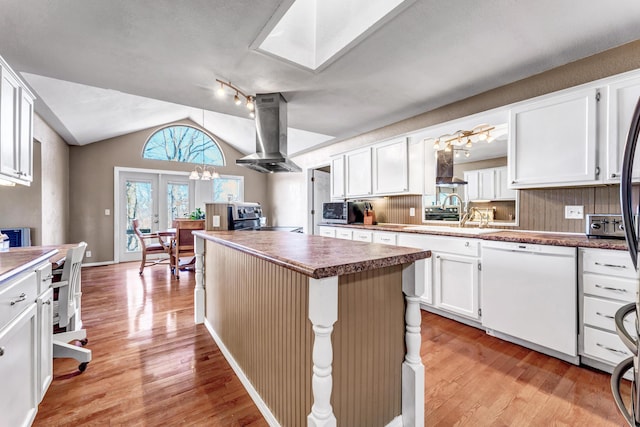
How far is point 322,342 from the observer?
1043 millimetres

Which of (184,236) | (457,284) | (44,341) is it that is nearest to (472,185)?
(457,284)

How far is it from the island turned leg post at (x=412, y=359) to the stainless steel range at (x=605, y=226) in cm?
159

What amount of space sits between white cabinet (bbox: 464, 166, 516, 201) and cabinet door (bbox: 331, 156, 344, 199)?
6.03 ft

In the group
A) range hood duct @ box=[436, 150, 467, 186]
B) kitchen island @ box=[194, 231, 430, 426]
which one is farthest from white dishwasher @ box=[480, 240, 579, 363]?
kitchen island @ box=[194, 231, 430, 426]

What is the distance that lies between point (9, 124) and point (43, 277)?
112cm

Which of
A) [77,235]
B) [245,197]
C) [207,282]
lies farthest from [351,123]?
[77,235]

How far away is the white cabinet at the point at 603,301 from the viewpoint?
169 centimetres

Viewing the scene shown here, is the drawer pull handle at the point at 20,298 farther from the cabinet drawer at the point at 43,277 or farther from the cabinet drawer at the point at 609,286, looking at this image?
the cabinet drawer at the point at 609,286

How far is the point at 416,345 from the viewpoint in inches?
54.4

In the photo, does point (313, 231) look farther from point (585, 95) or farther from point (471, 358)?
point (585, 95)

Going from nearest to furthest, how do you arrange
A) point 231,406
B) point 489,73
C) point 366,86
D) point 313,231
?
point 231,406, point 489,73, point 366,86, point 313,231

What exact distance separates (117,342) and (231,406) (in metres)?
1.37

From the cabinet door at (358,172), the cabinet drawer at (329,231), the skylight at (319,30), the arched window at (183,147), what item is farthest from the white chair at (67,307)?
the arched window at (183,147)

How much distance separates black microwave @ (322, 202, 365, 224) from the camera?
403cm
